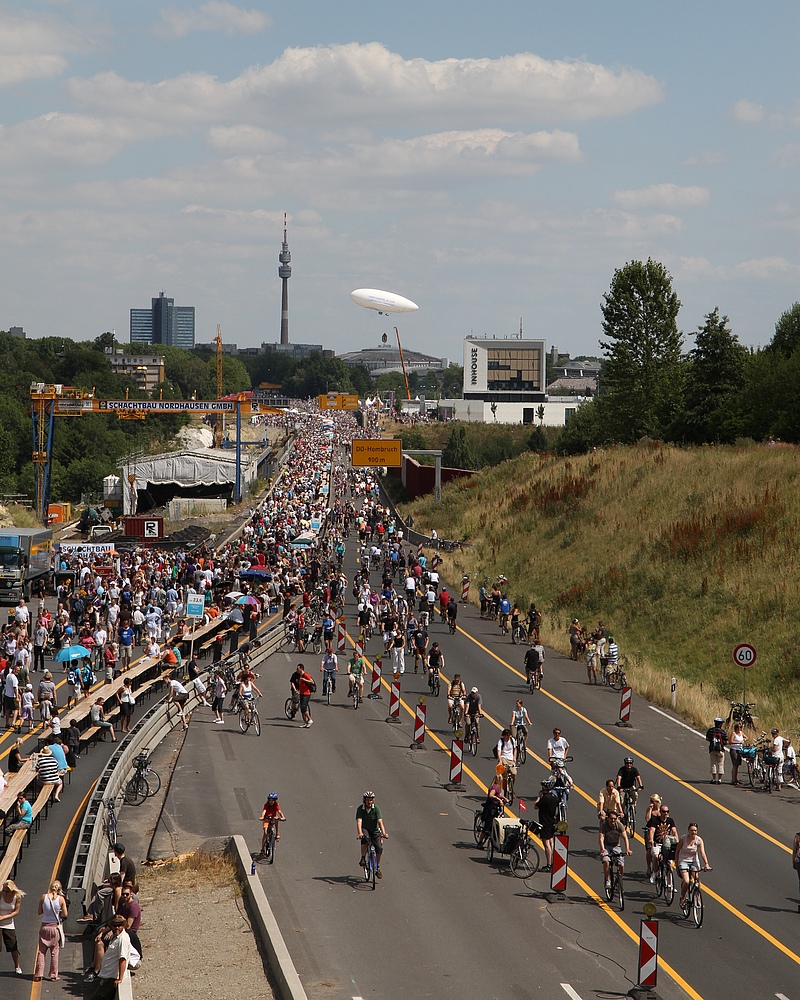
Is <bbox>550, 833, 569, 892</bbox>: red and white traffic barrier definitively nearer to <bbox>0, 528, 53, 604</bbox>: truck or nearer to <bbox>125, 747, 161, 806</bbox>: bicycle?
<bbox>125, 747, 161, 806</bbox>: bicycle

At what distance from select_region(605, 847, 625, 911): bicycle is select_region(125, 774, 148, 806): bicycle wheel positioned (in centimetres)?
979

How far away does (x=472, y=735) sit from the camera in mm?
27344

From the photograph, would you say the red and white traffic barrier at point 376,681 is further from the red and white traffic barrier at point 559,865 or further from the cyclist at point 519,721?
the red and white traffic barrier at point 559,865

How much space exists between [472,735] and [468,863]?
24.4ft

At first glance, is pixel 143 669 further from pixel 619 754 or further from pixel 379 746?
pixel 619 754

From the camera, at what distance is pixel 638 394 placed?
82.4 m

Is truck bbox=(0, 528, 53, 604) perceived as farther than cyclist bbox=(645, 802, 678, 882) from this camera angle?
Yes

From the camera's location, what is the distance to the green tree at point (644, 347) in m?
81.5

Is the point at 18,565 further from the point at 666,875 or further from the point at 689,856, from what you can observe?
the point at 689,856

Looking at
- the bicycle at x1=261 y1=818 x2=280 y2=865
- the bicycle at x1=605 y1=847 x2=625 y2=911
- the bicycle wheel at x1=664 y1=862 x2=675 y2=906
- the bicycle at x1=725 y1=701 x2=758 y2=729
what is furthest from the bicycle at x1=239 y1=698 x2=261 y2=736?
the bicycle wheel at x1=664 y1=862 x2=675 y2=906

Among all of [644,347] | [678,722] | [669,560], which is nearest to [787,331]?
[644,347]

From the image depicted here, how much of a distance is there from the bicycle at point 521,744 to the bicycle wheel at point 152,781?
7.85 m

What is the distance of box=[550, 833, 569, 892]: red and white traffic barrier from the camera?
18469mm

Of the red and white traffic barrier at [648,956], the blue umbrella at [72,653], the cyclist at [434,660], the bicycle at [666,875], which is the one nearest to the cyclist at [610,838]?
the bicycle at [666,875]
